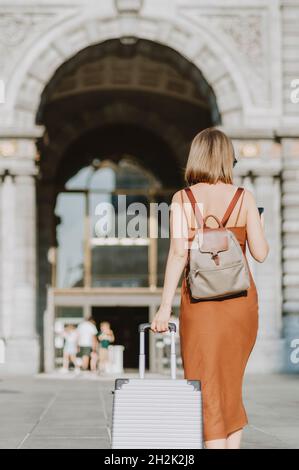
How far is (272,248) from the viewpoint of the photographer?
26500 millimetres

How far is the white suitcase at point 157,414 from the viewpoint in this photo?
5359 millimetres

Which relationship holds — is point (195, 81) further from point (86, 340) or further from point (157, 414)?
point (157, 414)

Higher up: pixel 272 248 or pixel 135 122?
pixel 135 122

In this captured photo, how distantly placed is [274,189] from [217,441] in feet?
70.8

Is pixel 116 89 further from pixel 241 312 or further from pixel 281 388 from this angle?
pixel 241 312

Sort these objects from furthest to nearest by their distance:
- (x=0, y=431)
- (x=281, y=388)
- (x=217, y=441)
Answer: (x=281, y=388), (x=0, y=431), (x=217, y=441)

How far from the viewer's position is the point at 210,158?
18.6ft

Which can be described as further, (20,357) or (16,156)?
(16,156)

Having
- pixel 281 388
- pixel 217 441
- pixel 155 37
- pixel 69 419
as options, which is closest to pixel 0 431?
pixel 69 419

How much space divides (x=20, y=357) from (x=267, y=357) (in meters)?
6.04

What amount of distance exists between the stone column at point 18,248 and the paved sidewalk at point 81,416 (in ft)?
15.3

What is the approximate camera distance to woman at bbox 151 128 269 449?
5.52 metres

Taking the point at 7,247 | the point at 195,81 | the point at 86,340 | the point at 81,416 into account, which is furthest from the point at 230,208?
the point at 86,340

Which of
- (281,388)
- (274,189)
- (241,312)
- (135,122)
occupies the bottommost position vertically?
(281,388)
